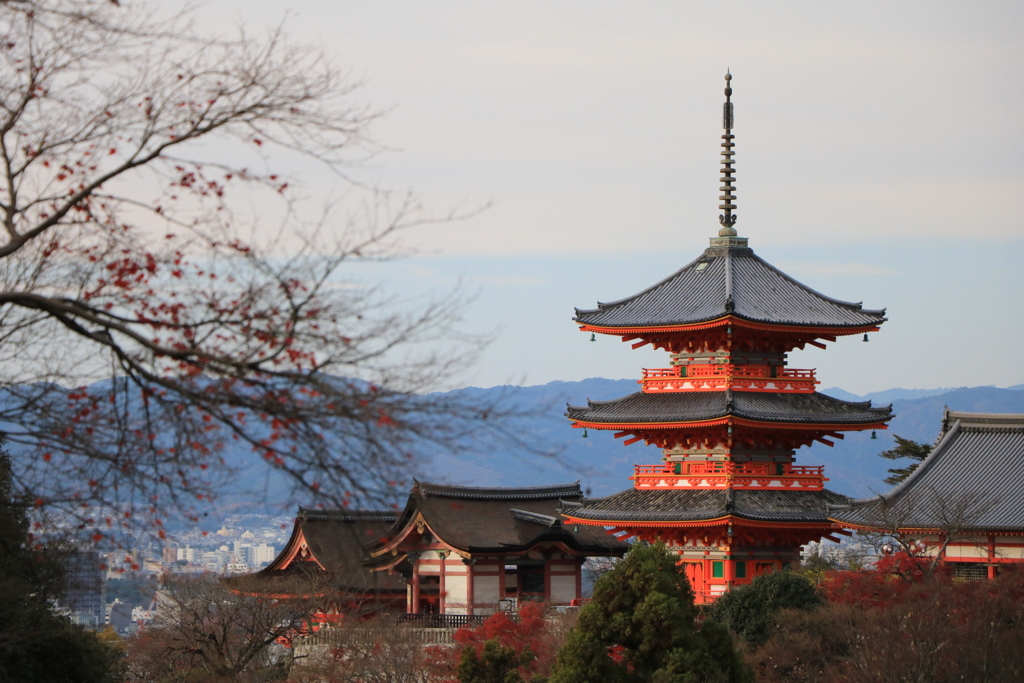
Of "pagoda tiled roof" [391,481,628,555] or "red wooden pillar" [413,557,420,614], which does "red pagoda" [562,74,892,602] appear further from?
"red wooden pillar" [413,557,420,614]

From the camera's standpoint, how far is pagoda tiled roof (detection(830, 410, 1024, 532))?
1137 inches

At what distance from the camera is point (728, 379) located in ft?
110

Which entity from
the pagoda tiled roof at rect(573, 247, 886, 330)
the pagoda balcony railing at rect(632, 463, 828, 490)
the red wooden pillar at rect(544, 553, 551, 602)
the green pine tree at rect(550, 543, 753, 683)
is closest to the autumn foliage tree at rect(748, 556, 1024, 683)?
the green pine tree at rect(550, 543, 753, 683)

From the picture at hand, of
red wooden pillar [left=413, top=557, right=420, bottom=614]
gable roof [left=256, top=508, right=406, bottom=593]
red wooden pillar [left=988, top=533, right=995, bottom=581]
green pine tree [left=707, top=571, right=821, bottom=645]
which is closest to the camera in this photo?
green pine tree [left=707, top=571, right=821, bottom=645]

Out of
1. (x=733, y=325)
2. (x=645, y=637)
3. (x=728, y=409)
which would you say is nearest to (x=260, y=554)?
(x=733, y=325)

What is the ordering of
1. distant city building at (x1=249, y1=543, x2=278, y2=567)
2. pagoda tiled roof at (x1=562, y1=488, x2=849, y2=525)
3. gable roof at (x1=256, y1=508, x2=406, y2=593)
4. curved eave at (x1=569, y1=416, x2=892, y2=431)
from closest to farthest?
1. pagoda tiled roof at (x1=562, y1=488, x2=849, y2=525)
2. curved eave at (x1=569, y1=416, x2=892, y2=431)
3. gable roof at (x1=256, y1=508, x2=406, y2=593)
4. distant city building at (x1=249, y1=543, x2=278, y2=567)

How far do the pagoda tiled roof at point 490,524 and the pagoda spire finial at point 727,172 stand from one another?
888 centimetres

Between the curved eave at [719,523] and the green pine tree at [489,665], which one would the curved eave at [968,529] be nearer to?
the curved eave at [719,523]

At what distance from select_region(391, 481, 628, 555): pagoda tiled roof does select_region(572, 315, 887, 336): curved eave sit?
195 inches

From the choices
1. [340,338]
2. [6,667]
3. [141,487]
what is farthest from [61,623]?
[340,338]

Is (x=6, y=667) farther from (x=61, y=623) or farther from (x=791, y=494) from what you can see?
(x=791, y=494)

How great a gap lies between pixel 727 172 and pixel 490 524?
11.9 m

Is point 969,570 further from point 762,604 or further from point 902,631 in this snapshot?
point 902,631

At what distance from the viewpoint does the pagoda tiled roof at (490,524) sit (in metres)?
36.3
